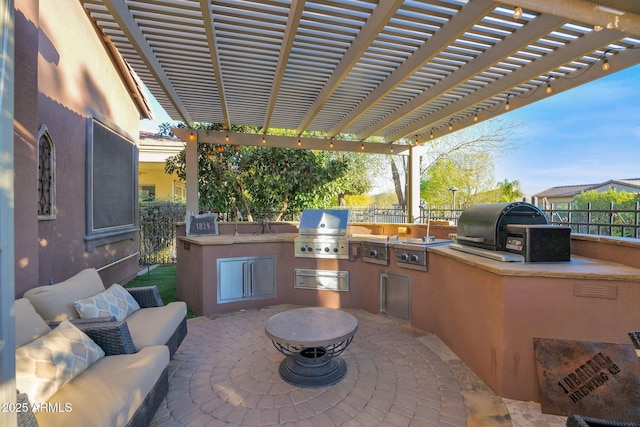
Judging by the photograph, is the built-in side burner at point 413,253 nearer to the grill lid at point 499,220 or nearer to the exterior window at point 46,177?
the grill lid at point 499,220

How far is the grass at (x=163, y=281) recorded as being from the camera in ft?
16.5

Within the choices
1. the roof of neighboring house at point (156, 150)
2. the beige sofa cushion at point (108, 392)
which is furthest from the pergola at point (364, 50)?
the roof of neighboring house at point (156, 150)

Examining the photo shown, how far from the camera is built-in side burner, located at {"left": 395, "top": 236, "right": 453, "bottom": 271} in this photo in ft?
12.0

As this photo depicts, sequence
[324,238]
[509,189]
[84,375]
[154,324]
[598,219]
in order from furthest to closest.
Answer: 1. [509,189]
2. [598,219]
3. [324,238]
4. [154,324]
5. [84,375]

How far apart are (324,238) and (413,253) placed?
1367 millimetres

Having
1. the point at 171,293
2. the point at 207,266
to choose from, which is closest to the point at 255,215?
the point at 171,293

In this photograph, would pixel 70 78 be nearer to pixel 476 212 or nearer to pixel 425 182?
pixel 476 212

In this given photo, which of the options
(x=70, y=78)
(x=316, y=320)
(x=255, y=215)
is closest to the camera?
(x=316, y=320)

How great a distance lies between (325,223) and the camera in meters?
4.67

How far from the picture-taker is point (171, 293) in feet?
17.3

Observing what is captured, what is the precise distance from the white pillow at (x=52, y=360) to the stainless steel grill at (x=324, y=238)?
2.89 meters

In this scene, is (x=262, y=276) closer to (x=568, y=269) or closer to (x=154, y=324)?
(x=154, y=324)

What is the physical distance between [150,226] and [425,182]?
12859 millimetres

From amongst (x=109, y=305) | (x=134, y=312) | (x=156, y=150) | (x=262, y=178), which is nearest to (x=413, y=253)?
(x=134, y=312)
